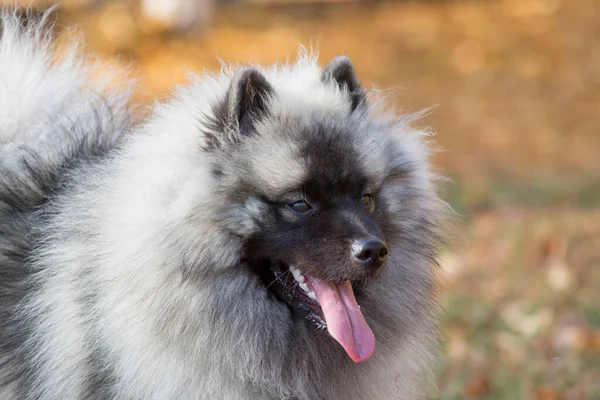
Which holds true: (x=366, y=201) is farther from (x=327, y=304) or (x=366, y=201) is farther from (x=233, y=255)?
(x=233, y=255)

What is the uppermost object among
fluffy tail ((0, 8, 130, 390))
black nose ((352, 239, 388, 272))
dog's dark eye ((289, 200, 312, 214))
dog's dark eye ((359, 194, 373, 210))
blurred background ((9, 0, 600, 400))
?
fluffy tail ((0, 8, 130, 390))

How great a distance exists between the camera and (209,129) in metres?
3.40

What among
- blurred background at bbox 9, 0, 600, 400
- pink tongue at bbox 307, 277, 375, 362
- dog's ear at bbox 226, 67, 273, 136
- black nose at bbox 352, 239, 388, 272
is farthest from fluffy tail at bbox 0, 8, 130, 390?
black nose at bbox 352, 239, 388, 272

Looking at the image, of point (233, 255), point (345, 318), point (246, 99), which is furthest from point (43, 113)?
point (345, 318)

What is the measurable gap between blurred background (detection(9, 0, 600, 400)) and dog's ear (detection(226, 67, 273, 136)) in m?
0.74

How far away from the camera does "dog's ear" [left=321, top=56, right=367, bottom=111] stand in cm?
370

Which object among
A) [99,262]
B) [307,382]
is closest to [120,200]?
[99,262]

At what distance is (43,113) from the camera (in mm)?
4289

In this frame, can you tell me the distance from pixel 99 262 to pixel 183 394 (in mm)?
630

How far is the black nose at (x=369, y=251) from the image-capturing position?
3.20 meters

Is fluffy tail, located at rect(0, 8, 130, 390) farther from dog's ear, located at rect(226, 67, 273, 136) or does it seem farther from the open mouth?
the open mouth

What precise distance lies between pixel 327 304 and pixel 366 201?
1.48 ft

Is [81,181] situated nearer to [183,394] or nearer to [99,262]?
[99,262]

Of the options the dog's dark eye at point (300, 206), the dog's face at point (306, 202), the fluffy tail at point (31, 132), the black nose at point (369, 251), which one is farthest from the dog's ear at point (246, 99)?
the fluffy tail at point (31, 132)
